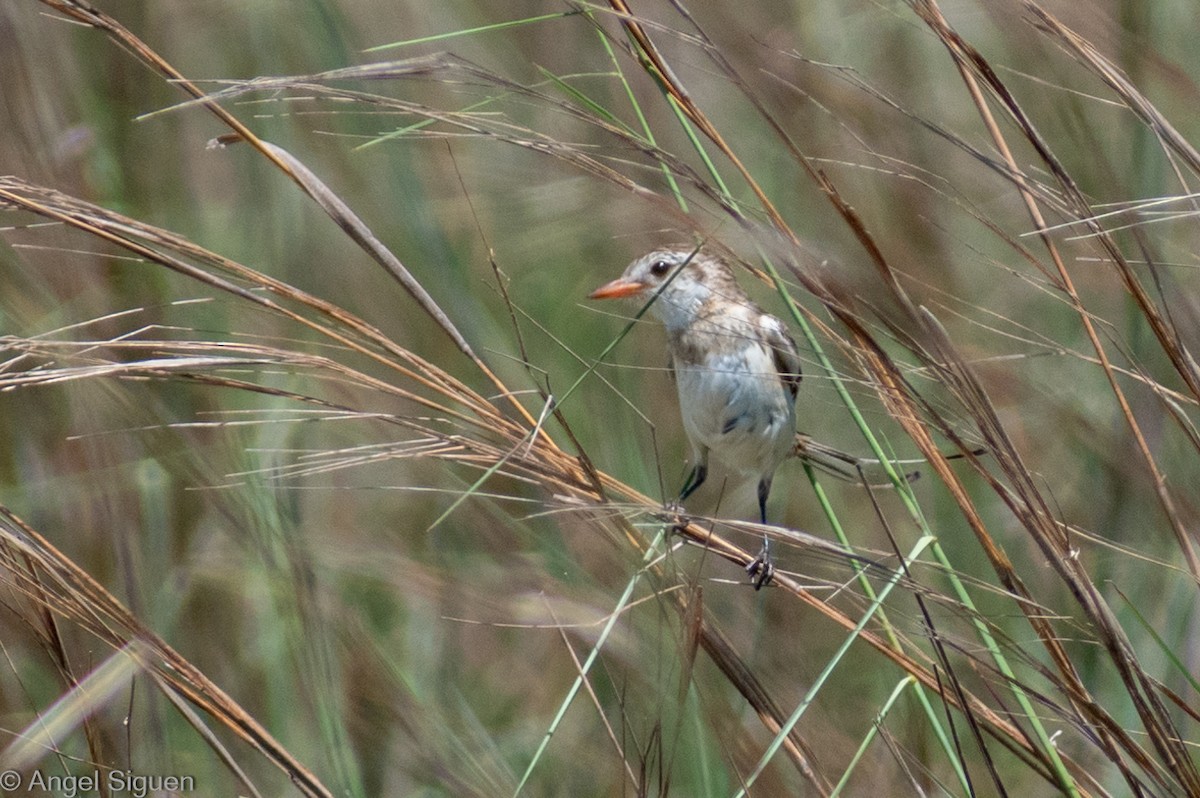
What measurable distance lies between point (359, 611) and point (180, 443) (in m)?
0.82

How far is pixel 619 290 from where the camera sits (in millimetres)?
3045

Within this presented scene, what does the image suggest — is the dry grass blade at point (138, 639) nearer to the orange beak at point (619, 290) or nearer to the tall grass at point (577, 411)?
the tall grass at point (577, 411)

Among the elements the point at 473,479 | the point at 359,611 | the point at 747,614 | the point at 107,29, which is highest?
the point at 107,29

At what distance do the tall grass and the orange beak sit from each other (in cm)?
9

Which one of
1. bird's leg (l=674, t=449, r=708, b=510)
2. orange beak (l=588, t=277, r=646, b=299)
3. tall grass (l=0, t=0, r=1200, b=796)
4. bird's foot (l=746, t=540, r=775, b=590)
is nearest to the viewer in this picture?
tall grass (l=0, t=0, r=1200, b=796)

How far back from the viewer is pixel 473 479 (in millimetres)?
2586

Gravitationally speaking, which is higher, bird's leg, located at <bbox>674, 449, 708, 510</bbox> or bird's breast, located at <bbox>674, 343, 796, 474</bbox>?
bird's breast, located at <bbox>674, 343, 796, 474</bbox>

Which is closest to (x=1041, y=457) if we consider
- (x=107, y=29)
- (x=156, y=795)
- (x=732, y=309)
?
(x=732, y=309)

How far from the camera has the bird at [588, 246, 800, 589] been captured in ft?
10.5

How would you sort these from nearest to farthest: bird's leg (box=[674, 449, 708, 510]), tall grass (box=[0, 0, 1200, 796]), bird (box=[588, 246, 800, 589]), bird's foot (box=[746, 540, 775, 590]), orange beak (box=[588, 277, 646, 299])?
tall grass (box=[0, 0, 1200, 796])
bird's foot (box=[746, 540, 775, 590])
orange beak (box=[588, 277, 646, 299])
bird (box=[588, 246, 800, 589])
bird's leg (box=[674, 449, 708, 510])

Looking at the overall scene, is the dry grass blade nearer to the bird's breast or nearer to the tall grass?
the tall grass

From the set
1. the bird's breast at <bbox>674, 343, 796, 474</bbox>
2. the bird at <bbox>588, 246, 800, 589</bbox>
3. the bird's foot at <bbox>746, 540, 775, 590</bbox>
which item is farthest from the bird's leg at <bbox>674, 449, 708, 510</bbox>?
the bird's foot at <bbox>746, 540, 775, 590</bbox>

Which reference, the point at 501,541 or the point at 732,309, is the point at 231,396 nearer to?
the point at 501,541

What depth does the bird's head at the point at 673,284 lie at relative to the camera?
3066mm
